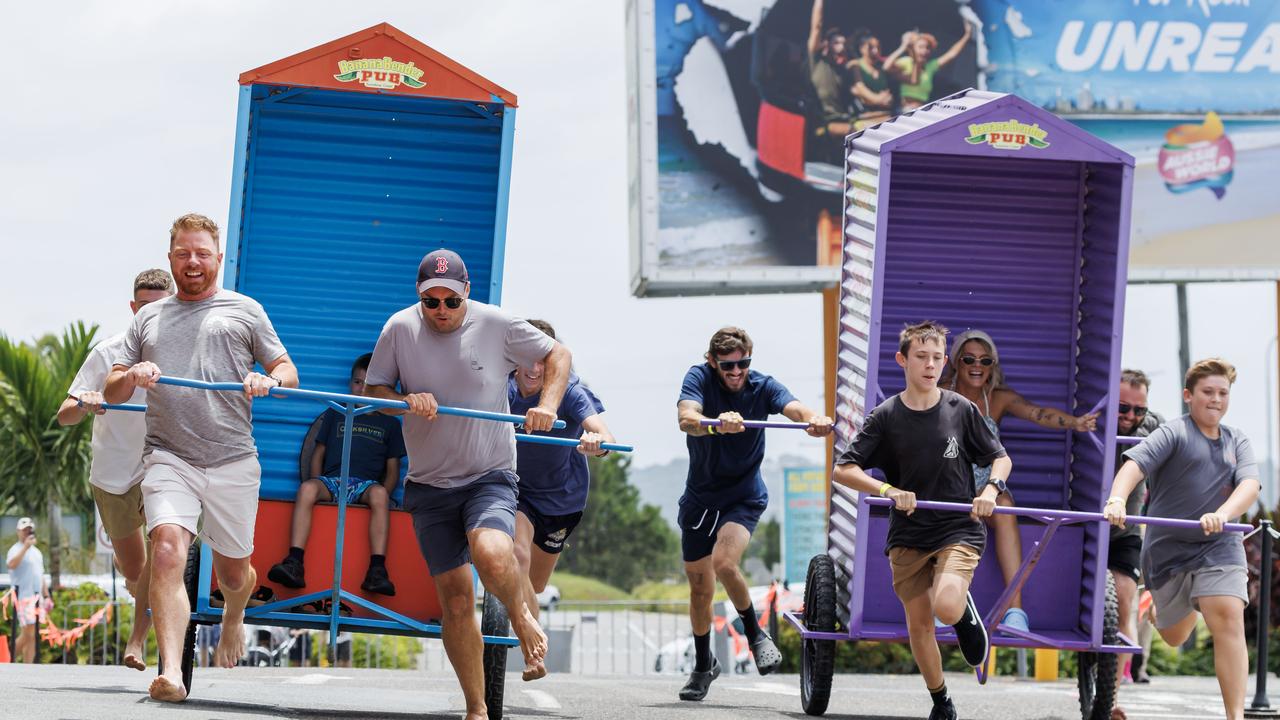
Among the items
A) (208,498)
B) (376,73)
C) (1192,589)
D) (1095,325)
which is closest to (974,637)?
(1192,589)

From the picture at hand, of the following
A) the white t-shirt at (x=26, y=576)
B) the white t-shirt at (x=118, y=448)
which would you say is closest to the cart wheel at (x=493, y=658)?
the white t-shirt at (x=118, y=448)

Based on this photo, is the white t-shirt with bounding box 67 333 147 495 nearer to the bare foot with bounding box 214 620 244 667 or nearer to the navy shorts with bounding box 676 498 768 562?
the bare foot with bounding box 214 620 244 667

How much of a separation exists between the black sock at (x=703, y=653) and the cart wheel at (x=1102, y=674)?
2.20 meters

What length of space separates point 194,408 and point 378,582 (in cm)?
181

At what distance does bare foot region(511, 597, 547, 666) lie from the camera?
749 cm

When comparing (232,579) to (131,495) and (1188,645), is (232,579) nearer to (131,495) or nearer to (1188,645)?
(131,495)

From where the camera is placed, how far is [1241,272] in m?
23.8

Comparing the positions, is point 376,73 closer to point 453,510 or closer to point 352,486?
point 352,486

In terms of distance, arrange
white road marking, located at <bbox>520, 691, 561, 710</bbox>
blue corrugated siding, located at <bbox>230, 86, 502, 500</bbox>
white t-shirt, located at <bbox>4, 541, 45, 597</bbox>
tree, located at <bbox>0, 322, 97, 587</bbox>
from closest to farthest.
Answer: white road marking, located at <bbox>520, 691, 561, 710</bbox> → blue corrugated siding, located at <bbox>230, 86, 502, 500</bbox> → white t-shirt, located at <bbox>4, 541, 45, 597</bbox> → tree, located at <bbox>0, 322, 97, 587</bbox>

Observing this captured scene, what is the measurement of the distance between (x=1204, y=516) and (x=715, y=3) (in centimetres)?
1536

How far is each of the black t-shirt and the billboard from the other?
42.4 feet

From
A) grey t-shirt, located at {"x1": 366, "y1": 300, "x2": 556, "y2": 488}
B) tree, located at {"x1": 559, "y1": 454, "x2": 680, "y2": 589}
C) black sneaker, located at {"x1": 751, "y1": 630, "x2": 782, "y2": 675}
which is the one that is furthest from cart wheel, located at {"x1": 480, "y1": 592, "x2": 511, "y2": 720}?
tree, located at {"x1": 559, "y1": 454, "x2": 680, "y2": 589}

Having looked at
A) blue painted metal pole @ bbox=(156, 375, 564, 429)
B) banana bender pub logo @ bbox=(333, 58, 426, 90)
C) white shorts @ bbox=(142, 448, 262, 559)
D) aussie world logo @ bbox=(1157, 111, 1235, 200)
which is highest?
aussie world logo @ bbox=(1157, 111, 1235, 200)

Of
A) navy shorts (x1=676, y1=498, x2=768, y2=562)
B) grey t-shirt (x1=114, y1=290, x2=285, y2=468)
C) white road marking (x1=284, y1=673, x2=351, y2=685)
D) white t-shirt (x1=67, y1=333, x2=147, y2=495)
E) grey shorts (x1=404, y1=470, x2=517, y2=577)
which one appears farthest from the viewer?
white road marking (x1=284, y1=673, x2=351, y2=685)
